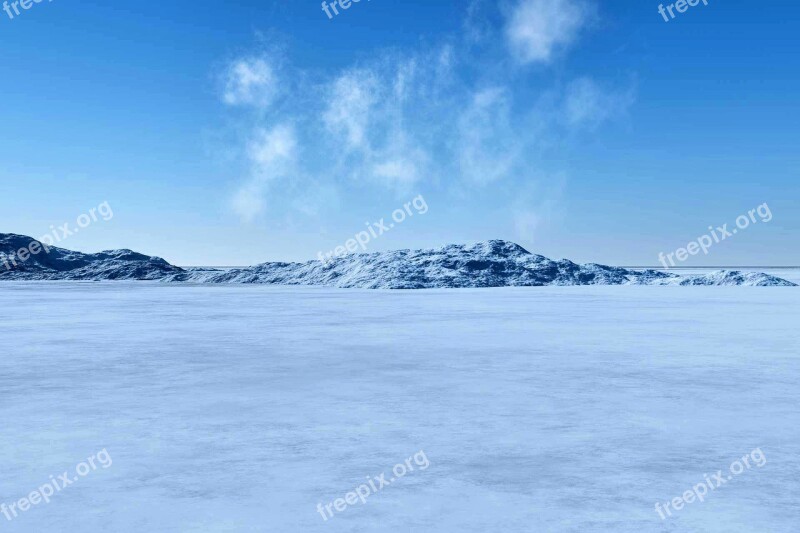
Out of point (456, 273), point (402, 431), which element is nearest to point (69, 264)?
point (456, 273)

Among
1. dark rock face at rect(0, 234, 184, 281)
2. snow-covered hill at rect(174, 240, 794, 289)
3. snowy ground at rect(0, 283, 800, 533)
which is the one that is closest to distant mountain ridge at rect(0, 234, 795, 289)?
snow-covered hill at rect(174, 240, 794, 289)

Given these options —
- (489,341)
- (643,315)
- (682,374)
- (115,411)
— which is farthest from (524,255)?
(115,411)

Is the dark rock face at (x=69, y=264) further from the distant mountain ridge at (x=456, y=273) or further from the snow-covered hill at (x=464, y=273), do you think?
the snow-covered hill at (x=464, y=273)

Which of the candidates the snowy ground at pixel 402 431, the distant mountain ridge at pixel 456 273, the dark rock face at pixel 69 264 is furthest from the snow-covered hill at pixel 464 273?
the snowy ground at pixel 402 431

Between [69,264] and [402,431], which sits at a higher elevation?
[69,264]

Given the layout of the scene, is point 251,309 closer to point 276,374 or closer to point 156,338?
point 156,338

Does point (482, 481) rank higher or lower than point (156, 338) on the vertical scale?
lower

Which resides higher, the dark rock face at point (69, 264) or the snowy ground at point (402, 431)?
the dark rock face at point (69, 264)

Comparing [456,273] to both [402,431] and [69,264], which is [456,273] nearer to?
[402,431]
